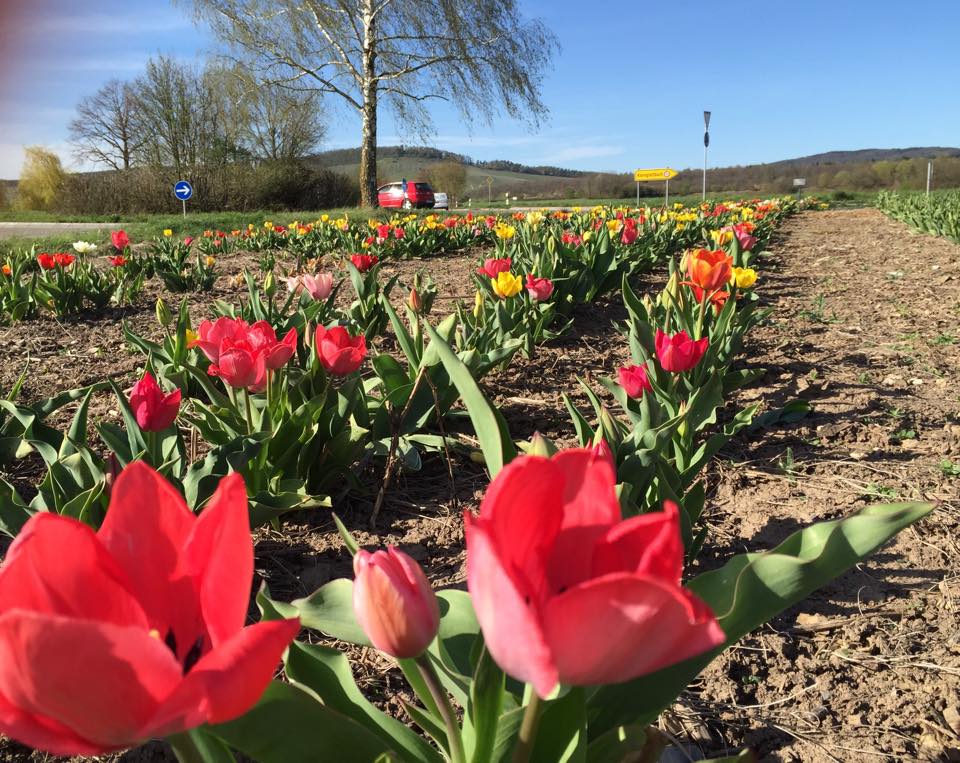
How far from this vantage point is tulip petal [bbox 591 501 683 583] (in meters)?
0.47

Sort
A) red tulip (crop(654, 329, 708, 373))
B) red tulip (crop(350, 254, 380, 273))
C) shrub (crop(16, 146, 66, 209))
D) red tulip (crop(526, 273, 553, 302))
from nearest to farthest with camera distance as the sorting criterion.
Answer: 1. red tulip (crop(654, 329, 708, 373))
2. red tulip (crop(526, 273, 553, 302))
3. red tulip (crop(350, 254, 380, 273))
4. shrub (crop(16, 146, 66, 209))

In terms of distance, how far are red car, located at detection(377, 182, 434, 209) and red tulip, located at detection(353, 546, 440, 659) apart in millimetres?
24158

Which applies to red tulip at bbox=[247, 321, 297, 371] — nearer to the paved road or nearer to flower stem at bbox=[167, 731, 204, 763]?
flower stem at bbox=[167, 731, 204, 763]

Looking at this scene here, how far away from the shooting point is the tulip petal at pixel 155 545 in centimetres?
51

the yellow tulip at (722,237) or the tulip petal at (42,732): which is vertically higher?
the yellow tulip at (722,237)

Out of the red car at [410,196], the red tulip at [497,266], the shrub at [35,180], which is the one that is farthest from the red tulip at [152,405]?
the shrub at [35,180]

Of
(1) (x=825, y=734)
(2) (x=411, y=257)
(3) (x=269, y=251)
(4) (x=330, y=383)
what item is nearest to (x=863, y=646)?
(1) (x=825, y=734)

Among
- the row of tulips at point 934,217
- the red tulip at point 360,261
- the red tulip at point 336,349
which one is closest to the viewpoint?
the red tulip at point 336,349

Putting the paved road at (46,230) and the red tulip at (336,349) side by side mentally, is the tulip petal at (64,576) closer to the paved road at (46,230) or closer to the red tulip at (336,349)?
the red tulip at (336,349)

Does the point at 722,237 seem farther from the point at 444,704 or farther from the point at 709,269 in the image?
the point at 444,704

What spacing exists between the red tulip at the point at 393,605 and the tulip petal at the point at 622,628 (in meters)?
0.18

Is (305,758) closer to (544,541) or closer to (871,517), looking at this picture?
(544,541)

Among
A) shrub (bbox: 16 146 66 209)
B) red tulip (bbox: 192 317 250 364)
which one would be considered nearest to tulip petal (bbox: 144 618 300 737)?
red tulip (bbox: 192 317 250 364)

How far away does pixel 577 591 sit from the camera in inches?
16.6
